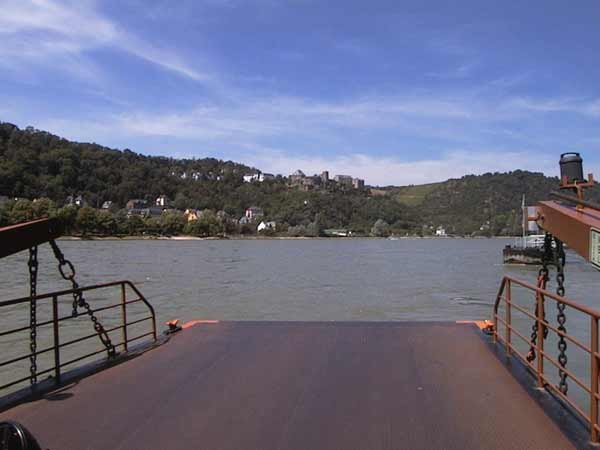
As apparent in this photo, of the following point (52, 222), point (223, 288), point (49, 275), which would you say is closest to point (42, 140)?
point (49, 275)

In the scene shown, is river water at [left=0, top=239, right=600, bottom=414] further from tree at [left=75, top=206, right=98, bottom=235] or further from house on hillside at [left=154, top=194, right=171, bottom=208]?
house on hillside at [left=154, top=194, right=171, bottom=208]

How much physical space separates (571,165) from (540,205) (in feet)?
1.40

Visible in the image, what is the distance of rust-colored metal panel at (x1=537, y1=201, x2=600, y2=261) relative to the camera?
2557 millimetres

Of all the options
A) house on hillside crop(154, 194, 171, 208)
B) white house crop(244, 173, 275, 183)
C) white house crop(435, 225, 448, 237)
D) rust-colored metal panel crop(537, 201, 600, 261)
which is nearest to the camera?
rust-colored metal panel crop(537, 201, 600, 261)

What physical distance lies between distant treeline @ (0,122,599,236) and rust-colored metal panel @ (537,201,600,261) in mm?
82199

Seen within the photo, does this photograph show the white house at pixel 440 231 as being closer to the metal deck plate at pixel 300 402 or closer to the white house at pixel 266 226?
the white house at pixel 266 226

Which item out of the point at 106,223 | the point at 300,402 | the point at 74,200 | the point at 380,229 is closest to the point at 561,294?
the point at 300,402

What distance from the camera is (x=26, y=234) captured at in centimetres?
366

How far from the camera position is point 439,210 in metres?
161

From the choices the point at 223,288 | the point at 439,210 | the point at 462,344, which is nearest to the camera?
the point at 462,344

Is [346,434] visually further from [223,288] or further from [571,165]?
[223,288]

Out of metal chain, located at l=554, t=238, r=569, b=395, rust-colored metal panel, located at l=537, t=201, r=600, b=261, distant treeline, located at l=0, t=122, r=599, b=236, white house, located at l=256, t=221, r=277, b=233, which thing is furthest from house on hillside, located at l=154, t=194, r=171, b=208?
rust-colored metal panel, located at l=537, t=201, r=600, b=261

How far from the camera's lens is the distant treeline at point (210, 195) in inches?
3748

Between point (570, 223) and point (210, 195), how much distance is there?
141 meters
